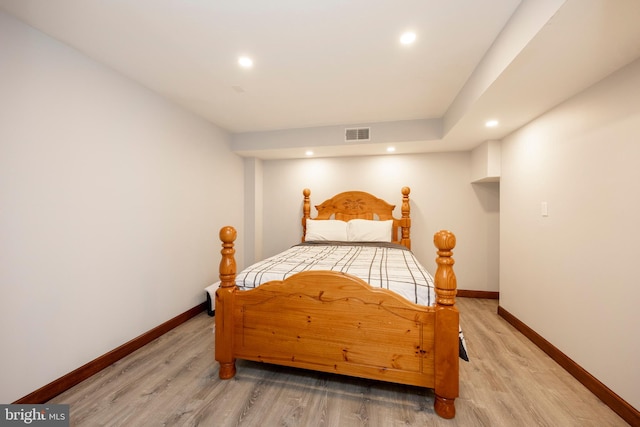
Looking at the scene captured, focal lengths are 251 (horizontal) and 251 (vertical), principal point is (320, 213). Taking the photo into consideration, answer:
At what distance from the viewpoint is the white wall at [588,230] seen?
1435mm

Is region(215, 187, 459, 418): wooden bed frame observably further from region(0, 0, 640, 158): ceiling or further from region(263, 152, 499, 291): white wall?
region(263, 152, 499, 291): white wall

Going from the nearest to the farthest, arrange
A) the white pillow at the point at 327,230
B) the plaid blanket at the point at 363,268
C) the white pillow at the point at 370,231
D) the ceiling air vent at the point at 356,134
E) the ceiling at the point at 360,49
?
the ceiling at the point at 360,49, the plaid blanket at the point at 363,268, the ceiling air vent at the point at 356,134, the white pillow at the point at 370,231, the white pillow at the point at 327,230

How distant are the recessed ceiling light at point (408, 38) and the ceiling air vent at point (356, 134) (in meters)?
1.54

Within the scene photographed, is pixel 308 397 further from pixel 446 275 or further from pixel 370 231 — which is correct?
pixel 370 231

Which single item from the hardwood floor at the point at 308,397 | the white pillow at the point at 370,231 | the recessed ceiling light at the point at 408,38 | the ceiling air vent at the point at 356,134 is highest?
the recessed ceiling light at the point at 408,38

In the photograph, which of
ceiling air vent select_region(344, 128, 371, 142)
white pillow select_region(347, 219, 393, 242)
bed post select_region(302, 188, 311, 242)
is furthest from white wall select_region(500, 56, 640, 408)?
bed post select_region(302, 188, 311, 242)

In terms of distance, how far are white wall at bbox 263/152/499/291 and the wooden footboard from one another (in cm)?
229

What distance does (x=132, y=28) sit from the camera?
157 cm

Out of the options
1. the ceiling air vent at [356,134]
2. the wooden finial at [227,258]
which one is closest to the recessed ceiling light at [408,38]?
the ceiling air vent at [356,134]

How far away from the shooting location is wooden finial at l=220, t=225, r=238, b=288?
5.81 feet

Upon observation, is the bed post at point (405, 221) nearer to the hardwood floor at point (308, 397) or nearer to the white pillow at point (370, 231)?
the white pillow at point (370, 231)

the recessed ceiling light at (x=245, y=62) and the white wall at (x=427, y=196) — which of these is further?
the white wall at (x=427, y=196)

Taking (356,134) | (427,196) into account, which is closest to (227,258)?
(356,134)

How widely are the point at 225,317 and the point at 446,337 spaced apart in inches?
56.3
